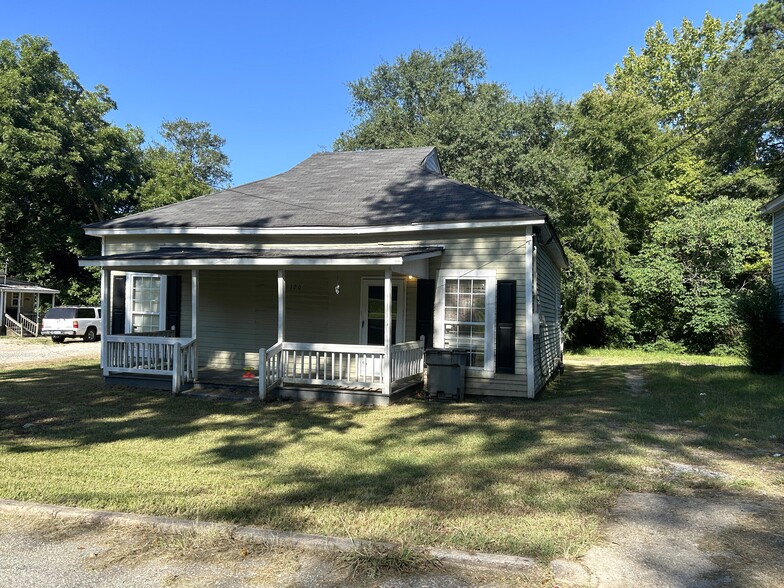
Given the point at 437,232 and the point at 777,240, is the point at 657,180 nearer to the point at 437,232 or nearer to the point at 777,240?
the point at 777,240

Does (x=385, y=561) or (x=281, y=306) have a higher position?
(x=281, y=306)

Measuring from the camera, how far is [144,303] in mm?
12539

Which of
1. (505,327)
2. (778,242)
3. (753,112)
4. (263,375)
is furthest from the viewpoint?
(753,112)

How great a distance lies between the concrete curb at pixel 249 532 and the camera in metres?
3.29

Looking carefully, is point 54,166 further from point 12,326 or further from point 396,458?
point 396,458

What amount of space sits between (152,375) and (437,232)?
6.11 m

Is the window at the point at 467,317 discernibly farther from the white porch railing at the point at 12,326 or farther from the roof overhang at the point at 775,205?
the white porch railing at the point at 12,326

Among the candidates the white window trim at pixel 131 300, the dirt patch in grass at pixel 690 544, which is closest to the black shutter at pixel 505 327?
the dirt patch in grass at pixel 690 544

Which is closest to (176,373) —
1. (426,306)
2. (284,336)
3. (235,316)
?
(284,336)

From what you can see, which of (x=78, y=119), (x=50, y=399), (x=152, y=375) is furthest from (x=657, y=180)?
(x=78, y=119)

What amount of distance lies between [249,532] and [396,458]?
249 centimetres

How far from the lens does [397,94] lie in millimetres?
34344

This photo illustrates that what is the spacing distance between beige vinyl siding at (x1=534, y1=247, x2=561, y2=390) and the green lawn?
1209mm

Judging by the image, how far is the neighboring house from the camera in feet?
47.8
